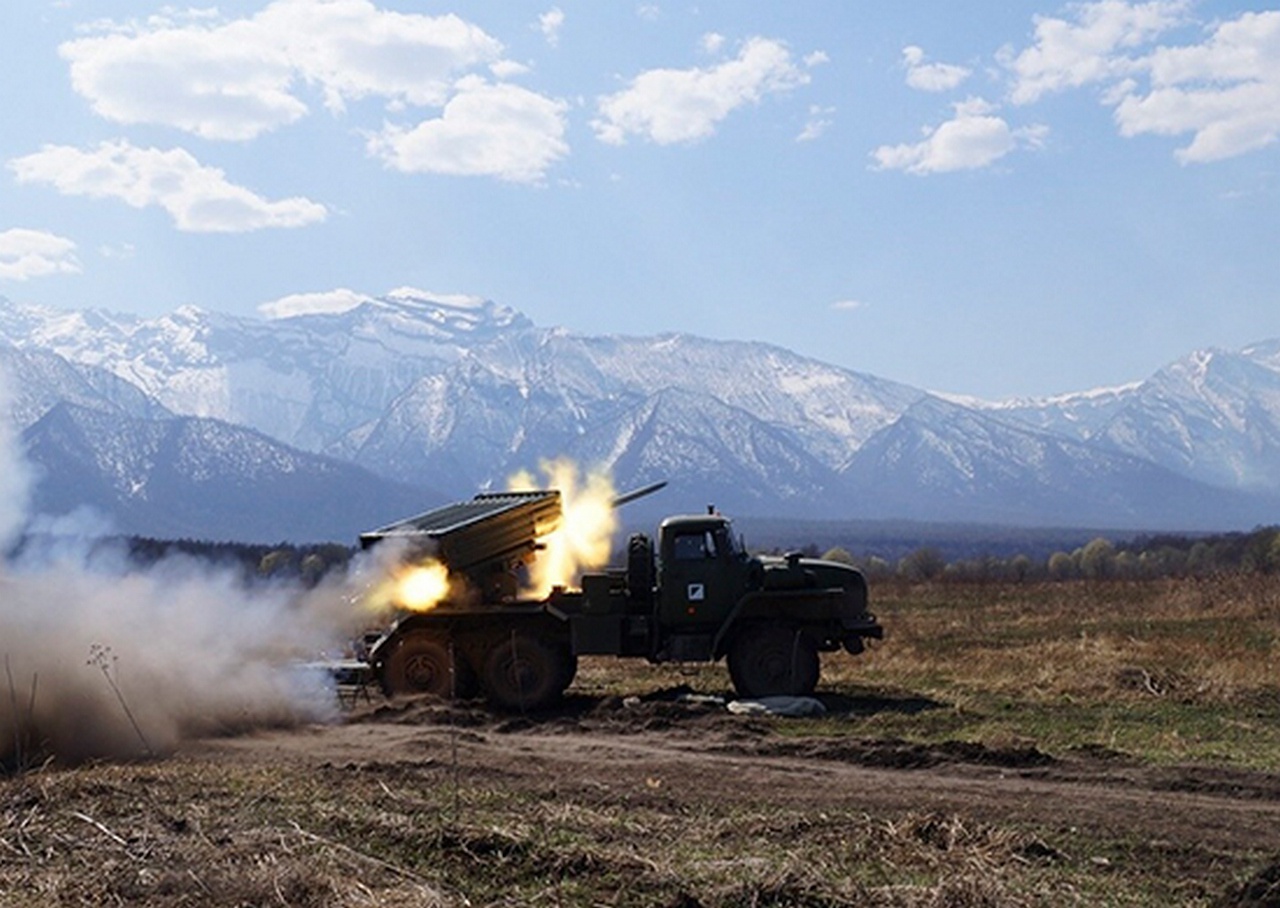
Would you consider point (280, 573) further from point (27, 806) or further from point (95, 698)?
point (27, 806)

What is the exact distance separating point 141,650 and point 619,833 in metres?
11.6

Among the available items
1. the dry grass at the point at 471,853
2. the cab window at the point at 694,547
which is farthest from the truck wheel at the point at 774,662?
the dry grass at the point at 471,853

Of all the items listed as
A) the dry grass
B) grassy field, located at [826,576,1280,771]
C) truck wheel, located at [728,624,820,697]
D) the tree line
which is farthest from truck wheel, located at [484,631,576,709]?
the tree line

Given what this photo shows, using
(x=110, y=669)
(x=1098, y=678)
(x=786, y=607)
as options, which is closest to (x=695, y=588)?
(x=786, y=607)

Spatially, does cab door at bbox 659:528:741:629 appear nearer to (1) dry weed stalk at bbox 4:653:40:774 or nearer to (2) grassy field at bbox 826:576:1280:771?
(2) grassy field at bbox 826:576:1280:771

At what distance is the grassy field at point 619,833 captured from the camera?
10727mm

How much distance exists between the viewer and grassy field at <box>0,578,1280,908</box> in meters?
10.7

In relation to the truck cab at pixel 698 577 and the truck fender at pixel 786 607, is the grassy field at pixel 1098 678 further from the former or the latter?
the truck cab at pixel 698 577

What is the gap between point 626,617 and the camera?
24.8 meters

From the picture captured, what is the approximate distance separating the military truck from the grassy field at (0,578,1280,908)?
177cm

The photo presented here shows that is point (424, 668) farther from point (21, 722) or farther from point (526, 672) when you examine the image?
point (21, 722)

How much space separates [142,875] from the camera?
10.9 metres

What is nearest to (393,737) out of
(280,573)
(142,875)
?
(280,573)

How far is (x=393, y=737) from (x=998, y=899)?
12367 millimetres
